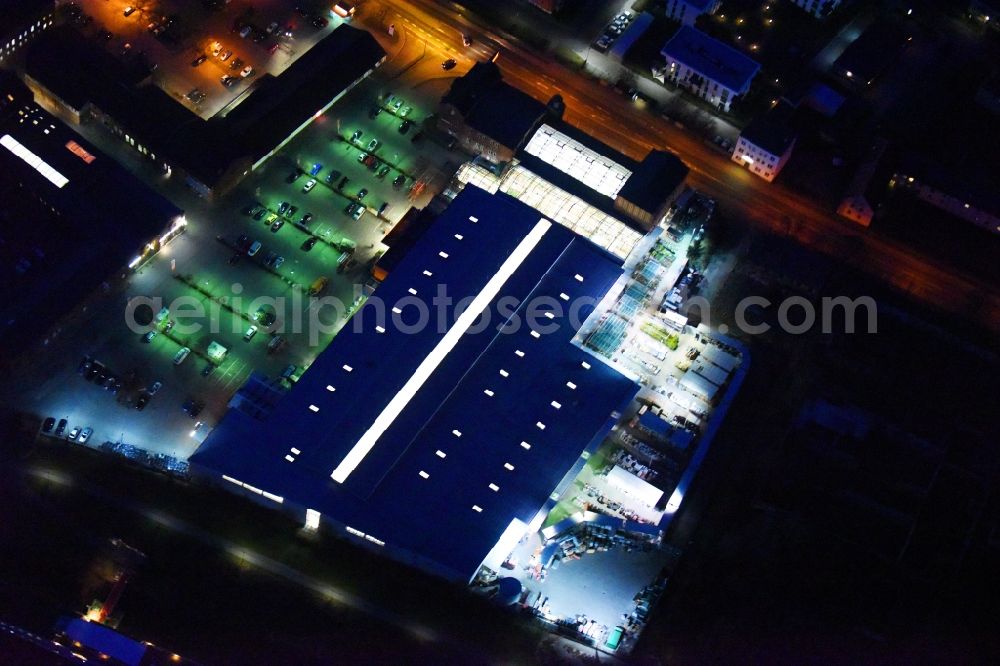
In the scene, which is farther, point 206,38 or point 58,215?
point 206,38

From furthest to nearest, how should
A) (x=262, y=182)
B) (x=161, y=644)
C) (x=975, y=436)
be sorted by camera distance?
(x=262, y=182) < (x=975, y=436) < (x=161, y=644)

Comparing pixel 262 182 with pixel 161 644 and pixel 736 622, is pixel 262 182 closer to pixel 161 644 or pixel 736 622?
pixel 161 644

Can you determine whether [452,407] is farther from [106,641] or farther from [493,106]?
[493,106]

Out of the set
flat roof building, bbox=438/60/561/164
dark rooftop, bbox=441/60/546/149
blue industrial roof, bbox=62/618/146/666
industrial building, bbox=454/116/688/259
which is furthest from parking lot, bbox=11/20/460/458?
blue industrial roof, bbox=62/618/146/666

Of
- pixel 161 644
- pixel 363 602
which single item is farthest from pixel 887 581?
pixel 161 644

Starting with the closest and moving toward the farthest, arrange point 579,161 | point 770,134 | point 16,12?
point 579,161, point 770,134, point 16,12

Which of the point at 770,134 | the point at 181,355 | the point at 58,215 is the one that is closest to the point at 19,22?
the point at 58,215
